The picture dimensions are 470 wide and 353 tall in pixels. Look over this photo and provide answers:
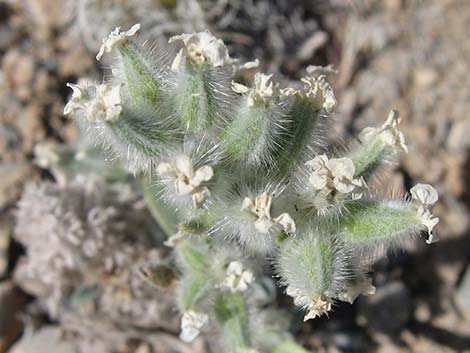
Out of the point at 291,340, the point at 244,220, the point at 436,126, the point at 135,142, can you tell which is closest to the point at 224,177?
the point at 244,220

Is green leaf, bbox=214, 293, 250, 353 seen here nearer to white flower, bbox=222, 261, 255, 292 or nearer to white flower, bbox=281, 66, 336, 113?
white flower, bbox=222, 261, 255, 292

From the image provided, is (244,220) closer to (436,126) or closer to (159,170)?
(159,170)

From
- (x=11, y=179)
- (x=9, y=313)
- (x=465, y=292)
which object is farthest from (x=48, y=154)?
(x=465, y=292)

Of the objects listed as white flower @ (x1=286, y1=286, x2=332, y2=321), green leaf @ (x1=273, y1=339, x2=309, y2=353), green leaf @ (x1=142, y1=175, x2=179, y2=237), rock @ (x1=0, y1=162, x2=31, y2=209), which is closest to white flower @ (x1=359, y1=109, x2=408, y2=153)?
white flower @ (x1=286, y1=286, x2=332, y2=321)

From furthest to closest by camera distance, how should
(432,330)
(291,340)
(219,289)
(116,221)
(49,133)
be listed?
(49,133) < (432,330) < (116,221) < (291,340) < (219,289)

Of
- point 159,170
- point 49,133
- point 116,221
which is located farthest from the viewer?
point 49,133

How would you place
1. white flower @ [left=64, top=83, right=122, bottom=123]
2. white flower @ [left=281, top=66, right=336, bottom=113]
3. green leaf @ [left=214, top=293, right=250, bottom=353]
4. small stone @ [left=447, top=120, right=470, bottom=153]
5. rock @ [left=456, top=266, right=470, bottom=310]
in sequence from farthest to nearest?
1. small stone @ [left=447, top=120, right=470, bottom=153]
2. rock @ [left=456, top=266, right=470, bottom=310]
3. green leaf @ [left=214, top=293, right=250, bottom=353]
4. white flower @ [left=281, top=66, right=336, bottom=113]
5. white flower @ [left=64, top=83, right=122, bottom=123]
